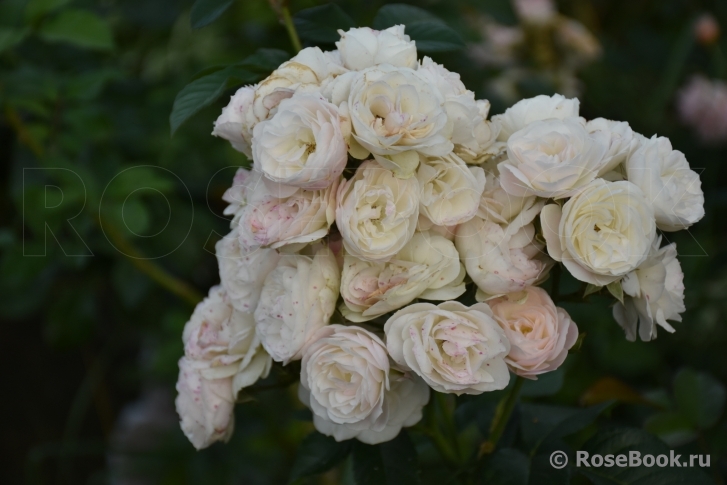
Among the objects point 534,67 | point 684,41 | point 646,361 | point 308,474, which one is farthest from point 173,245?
point 684,41

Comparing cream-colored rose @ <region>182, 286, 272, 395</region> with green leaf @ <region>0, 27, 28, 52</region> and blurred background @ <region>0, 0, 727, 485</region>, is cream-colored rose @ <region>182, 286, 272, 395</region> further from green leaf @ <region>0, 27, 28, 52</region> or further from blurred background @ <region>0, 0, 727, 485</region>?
green leaf @ <region>0, 27, 28, 52</region>

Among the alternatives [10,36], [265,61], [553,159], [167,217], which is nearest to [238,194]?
[265,61]

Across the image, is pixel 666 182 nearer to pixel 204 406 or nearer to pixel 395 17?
pixel 395 17

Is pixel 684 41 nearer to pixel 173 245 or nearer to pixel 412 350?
pixel 173 245

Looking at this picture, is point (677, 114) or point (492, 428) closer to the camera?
point (492, 428)

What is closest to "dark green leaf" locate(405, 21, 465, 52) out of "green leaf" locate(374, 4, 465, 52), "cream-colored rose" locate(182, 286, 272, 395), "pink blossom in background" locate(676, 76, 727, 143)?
"green leaf" locate(374, 4, 465, 52)

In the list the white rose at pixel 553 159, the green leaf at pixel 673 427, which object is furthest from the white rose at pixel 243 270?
the green leaf at pixel 673 427
